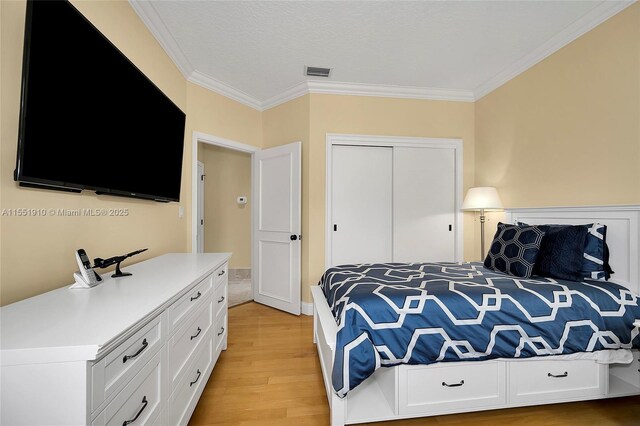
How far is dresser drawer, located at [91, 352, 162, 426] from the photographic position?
810mm

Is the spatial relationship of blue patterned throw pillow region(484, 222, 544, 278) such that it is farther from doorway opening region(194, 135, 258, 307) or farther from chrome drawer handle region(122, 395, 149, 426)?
doorway opening region(194, 135, 258, 307)

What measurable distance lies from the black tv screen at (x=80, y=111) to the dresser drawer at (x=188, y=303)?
73 cm

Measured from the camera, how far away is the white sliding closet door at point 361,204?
3268 mm

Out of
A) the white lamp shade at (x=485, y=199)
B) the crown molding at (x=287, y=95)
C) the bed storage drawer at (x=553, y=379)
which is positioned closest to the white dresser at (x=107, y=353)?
the bed storage drawer at (x=553, y=379)

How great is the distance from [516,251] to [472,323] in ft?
2.96

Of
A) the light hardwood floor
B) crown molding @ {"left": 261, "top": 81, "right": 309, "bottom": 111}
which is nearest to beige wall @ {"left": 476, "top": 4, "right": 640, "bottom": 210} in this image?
the light hardwood floor

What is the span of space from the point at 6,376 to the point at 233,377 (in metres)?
1.49

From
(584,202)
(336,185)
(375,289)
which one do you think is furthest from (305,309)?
(584,202)

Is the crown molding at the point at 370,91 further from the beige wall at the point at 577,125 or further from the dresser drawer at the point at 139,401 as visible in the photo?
the dresser drawer at the point at 139,401

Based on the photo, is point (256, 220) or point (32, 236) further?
point (256, 220)

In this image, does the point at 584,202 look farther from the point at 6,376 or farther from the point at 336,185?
the point at 6,376

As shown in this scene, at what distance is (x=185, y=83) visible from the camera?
2.79 m

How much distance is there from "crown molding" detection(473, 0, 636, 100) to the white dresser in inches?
133

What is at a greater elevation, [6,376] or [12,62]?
[12,62]
